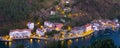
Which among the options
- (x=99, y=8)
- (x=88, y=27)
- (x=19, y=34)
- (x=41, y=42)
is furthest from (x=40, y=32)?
(x=99, y=8)

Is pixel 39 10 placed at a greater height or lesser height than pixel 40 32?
greater

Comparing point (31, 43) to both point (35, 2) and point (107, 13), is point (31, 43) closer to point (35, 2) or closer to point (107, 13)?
point (35, 2)

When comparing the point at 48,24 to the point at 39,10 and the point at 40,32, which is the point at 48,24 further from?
the point at 39,10

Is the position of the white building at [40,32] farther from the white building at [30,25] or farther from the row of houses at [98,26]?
the row of houses at [98,26]

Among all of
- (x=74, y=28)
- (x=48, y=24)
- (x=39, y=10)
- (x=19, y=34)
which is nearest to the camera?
(x=19, y=34)

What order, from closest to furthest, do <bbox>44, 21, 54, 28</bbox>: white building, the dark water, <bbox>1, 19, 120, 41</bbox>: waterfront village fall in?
the dark water < <bbox>1, 19, 120, 41</bbox>: waterfront village < <bbox>44, 21, 54, 28</bbox>: white building

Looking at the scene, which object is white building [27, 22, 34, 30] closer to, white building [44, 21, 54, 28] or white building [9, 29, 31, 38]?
white building [44, 21, 54, 28]

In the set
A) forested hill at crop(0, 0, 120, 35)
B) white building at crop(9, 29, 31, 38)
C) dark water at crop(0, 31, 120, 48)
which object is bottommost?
dark water at crop(0, 31, 120, 48)

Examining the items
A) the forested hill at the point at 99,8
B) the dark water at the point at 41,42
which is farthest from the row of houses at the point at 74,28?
the forested hill at the point at 99,8

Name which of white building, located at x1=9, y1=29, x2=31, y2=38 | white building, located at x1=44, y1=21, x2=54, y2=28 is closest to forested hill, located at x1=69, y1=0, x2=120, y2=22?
white building, located at x1=44, y1=21, x2=54, y2=28

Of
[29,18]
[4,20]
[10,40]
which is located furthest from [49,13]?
[10,40]
